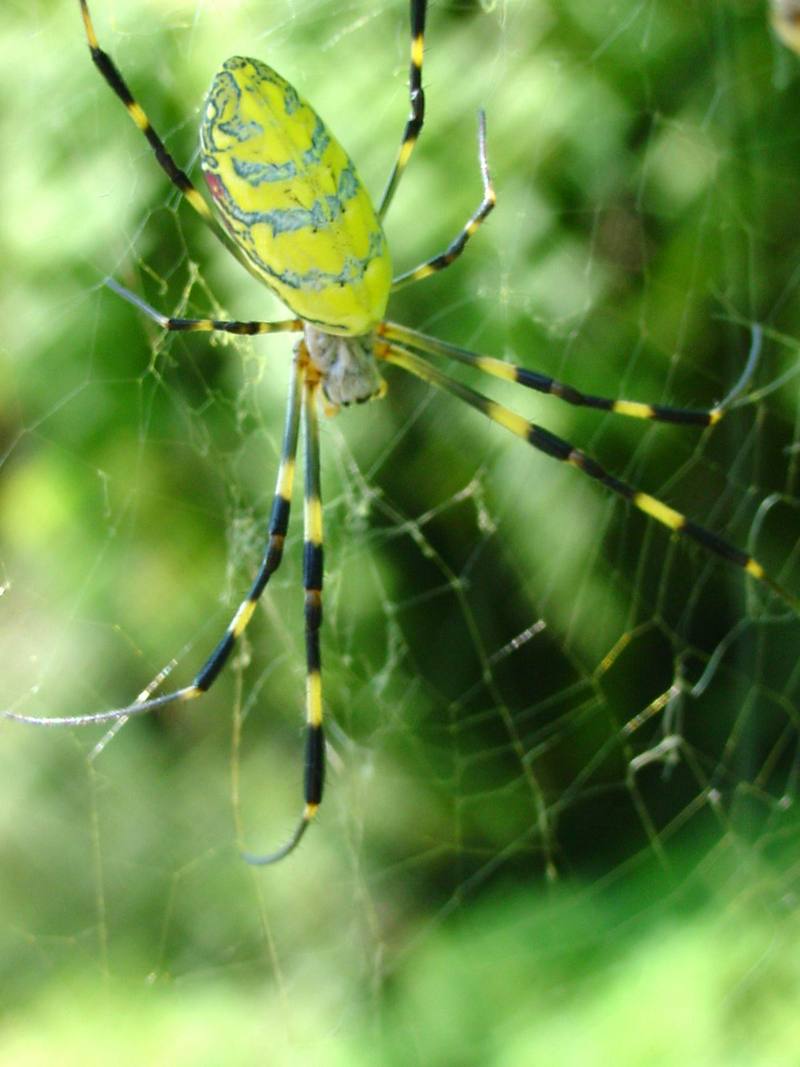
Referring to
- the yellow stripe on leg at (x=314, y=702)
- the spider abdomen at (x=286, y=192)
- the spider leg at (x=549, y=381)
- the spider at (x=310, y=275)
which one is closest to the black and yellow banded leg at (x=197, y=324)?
the spider at (x=310, y=275)

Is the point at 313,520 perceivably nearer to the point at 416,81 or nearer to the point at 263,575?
the point at 263,575

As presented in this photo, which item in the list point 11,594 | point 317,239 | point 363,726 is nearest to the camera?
point 317,239

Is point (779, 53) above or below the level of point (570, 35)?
below

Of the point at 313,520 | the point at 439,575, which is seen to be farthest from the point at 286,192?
the point at 439,575

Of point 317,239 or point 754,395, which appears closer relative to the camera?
point 317,239

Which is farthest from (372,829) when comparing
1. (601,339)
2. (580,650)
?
(601,339)

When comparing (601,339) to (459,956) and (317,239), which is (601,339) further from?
(459,956)

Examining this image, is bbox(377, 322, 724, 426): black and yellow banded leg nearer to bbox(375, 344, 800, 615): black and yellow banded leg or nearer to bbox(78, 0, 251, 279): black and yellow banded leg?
bbox(375, 344, 800, 615): black and yellow banded leg
